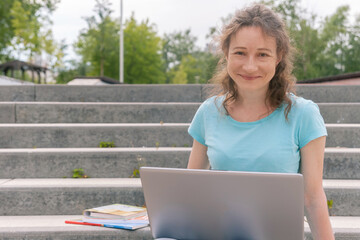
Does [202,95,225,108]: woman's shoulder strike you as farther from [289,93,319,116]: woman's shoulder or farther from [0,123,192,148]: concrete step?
[0,123,192,148]: concrete step

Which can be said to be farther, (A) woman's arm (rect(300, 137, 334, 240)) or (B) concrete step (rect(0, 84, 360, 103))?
(B) concrete step (rect(0, 84, 360, 103))

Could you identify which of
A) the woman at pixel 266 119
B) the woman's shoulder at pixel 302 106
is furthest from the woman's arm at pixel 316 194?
the woman's shoulder at pixel 302 106

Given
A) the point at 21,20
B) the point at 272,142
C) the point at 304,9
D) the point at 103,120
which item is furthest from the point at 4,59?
the point at 272,142

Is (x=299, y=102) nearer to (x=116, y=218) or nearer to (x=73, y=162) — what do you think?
(x=116, y=218)

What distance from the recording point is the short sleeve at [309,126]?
1.67 meters

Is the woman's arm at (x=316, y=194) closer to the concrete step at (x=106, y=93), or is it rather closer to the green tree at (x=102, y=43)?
the concrete step at (x=106, y=93)

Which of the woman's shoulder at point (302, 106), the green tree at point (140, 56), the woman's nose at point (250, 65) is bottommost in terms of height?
the green tree at point (140, 56)

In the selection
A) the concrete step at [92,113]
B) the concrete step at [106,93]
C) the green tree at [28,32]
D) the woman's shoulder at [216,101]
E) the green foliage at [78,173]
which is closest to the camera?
the woman's shoulder at [216,101]

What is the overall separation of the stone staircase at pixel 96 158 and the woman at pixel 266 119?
36.1 inches

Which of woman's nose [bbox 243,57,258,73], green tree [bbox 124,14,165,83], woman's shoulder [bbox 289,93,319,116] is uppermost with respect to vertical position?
woman's nose [bbox 243,57,258,73]

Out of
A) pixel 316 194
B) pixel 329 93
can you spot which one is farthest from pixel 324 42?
pixel 316 194

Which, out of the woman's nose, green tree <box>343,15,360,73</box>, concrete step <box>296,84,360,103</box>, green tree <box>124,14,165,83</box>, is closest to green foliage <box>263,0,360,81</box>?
green tree <box>343,15,360,73</box>

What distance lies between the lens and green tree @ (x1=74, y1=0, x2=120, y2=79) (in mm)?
25141

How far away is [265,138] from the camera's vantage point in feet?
5.77
